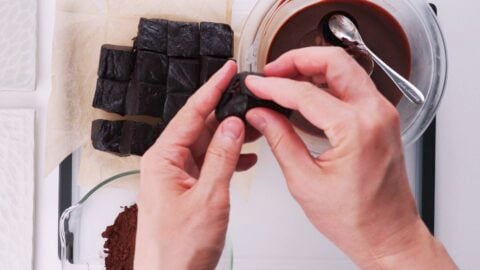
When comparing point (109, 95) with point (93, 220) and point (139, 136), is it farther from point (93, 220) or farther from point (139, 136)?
point (93, 220)

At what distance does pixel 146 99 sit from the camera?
107cm

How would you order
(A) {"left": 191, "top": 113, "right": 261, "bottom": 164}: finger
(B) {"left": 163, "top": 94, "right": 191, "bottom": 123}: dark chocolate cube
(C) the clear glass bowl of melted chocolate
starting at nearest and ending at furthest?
(A) {"left": 191, "top": 113, "right": 261, "bottom": 164}: finger < (C) the clear glass bowl of melted chocolate < (B) {"left": 163, "top": 94, "right": 191, "bottom": 123}: dark chocolate cube

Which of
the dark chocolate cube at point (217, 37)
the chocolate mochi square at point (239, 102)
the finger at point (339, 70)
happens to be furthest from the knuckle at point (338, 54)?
the dark chocolate cube at point (217, 37)

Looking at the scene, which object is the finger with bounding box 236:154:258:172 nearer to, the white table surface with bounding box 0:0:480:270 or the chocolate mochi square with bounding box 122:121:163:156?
the chocolate mochi square with bounding box 122:121:163:156

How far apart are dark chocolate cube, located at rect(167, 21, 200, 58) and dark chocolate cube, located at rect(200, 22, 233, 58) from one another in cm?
3

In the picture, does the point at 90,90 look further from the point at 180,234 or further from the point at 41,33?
the point at 180,234

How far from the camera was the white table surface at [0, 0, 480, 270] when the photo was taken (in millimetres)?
1086

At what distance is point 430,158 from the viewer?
108cm

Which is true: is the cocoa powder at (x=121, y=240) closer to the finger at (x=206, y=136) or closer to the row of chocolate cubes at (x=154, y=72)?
the row of chocolate cubes at (x=154, y=72)

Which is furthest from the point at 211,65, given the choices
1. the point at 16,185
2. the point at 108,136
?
the point at 16,185

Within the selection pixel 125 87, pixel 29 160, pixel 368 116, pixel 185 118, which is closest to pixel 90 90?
pixel 125 87

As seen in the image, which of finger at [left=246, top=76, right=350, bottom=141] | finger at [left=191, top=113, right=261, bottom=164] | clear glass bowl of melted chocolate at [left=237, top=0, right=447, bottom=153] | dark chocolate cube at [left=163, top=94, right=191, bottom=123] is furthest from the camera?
dark chocolate cube at [left=163, top=94, right=191, bottom=123]

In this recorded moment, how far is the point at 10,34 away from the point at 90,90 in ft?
0.75

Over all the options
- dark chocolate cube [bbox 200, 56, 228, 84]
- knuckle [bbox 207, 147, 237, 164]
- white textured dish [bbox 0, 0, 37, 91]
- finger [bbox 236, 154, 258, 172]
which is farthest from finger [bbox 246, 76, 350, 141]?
white textured dish [bbox 0, 0, 37, 91]
